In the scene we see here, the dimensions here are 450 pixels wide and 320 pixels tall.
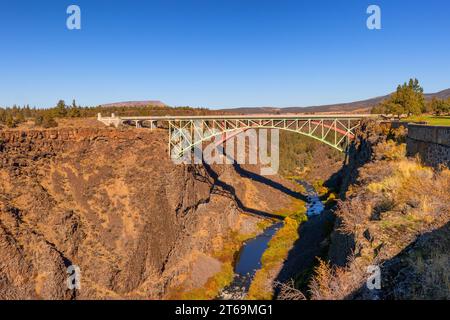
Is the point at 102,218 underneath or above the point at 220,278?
above

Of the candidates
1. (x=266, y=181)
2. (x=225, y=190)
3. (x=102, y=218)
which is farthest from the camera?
(x=266, y=181)

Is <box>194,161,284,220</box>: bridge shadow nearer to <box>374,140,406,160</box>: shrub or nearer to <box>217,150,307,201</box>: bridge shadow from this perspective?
<box>217,150,307,201</box>: bridge shadow

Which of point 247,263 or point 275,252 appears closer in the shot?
point 247,263

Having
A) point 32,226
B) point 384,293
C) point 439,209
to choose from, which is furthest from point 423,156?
point 32,226

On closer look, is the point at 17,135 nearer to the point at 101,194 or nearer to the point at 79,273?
the point at 101,194

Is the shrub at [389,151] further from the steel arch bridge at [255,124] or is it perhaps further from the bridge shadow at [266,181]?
the bridge shadow at [266,181]

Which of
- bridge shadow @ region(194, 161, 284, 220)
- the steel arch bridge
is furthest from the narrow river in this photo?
the steel arch bridge

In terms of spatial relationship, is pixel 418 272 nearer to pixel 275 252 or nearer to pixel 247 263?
pixel 247 263

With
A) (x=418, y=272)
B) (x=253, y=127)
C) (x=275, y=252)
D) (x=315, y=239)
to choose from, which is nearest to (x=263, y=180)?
(x=275, y=252)
